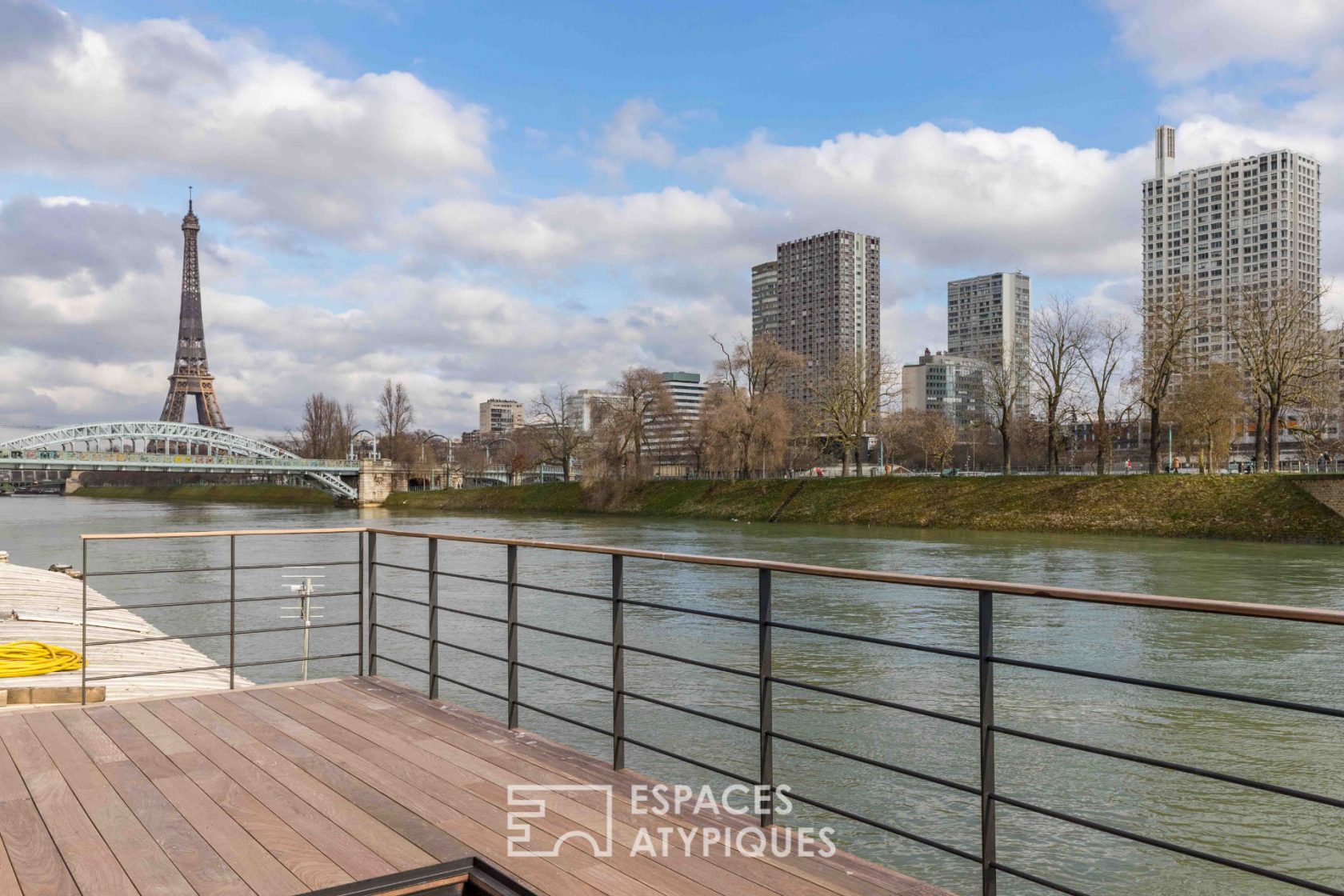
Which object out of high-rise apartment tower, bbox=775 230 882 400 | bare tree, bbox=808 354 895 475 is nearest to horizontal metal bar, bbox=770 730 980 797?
bare tree, bbox=808 354 895 475

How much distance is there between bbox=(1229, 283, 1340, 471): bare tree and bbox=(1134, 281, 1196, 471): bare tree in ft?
6.68

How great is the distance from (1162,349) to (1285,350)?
390 centimetres

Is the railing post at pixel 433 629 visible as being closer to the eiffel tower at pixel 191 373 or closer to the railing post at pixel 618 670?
the railing post at pixel 618 670

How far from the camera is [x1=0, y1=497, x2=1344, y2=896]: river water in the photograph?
577 cm

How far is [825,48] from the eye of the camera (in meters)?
10.8

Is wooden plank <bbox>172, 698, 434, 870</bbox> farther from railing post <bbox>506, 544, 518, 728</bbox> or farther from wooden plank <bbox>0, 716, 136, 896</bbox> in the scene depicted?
railing post <bbox>506, 544, 518, 728</bbox>

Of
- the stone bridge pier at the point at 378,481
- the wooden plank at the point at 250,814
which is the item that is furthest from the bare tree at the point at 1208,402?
the stone bridge pier at the point at 378,481

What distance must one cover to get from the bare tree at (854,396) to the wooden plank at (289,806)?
43193 millimetres

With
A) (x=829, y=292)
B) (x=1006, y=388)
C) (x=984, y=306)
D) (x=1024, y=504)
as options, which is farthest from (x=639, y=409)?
(x=984, y=306)

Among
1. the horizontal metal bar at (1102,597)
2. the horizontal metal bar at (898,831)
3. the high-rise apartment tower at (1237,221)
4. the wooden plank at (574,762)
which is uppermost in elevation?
the high-rise apartment tower at (1237,221)

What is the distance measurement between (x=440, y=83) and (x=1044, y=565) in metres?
15.8

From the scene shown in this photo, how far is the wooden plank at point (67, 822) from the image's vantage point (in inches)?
99.6

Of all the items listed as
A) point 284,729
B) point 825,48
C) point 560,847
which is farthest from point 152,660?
point 825,48

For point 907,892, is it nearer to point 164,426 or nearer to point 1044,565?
point 1044,565
